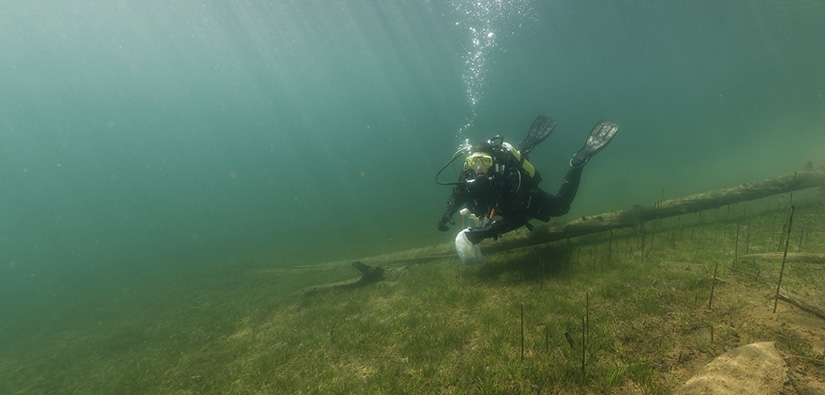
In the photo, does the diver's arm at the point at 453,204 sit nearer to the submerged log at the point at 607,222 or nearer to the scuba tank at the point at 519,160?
the scuba tank at the point at 519,160

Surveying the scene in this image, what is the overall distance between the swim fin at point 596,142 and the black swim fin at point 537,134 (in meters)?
1.15

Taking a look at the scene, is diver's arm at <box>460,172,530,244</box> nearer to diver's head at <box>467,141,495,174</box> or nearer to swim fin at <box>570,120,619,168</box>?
diver's head at <box>467,141,495,174</box>

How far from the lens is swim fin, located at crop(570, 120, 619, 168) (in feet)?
21.8

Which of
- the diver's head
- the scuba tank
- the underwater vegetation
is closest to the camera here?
the underwater vegetation

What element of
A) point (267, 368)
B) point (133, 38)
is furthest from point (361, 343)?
point (133, 38)

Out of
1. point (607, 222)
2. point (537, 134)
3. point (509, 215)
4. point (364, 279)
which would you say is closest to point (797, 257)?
point (607, 222)

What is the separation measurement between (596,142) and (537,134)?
5.35 feet

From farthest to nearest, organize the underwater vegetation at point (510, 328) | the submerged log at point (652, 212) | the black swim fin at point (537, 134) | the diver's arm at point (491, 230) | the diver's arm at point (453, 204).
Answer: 1. the black swim fin at point (537, 134)
2. the submerged log at point (652, 212)
3. the diver's arm at point (453, 204)
4. the diver's arm at point (491, 230)
5. the underwater vegetation at point (510, 328)

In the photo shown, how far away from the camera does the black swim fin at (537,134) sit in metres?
7.98

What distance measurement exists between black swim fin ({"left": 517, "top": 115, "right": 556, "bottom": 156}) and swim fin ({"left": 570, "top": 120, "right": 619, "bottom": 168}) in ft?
3.78

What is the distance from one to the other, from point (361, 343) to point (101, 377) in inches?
226

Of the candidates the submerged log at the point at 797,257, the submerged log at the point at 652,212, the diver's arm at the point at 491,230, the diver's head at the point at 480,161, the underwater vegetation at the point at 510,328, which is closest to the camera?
the underwater vegetation at the point at 510,328

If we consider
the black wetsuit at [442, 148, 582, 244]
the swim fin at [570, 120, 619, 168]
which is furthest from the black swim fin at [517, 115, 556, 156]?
the black wetsuit at [442, 148, 582, 244]

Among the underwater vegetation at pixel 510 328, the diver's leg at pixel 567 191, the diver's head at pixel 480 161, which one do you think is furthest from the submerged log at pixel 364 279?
the diver's leg at pixel 567 191
